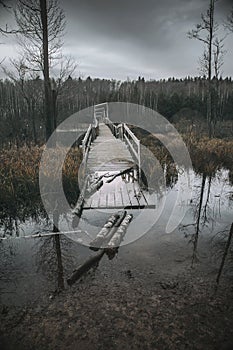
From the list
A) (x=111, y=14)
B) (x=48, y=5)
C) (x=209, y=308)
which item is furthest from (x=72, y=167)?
(x=48, y=5)

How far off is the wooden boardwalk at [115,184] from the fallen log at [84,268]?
1.78m

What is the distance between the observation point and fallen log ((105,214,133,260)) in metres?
3.99

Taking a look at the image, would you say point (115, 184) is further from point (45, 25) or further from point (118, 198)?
point (45, 25)

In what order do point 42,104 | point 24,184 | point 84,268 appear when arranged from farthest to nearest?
point 42,104 → point 24,184 → point 84,268

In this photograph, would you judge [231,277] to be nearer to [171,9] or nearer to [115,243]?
[115,243]

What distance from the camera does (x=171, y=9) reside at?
22.6 ft

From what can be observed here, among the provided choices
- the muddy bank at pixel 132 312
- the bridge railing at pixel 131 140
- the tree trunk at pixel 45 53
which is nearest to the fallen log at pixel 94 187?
the bridge railing at pixel 131 140

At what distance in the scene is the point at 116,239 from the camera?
421 centimetres

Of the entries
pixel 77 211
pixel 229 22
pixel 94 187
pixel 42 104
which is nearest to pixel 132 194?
pixel 94 187

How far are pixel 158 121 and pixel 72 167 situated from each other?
45.0 ft

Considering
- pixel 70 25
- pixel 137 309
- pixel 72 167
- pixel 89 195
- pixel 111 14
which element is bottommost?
pixel 137 309

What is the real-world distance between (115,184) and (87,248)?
2846mm

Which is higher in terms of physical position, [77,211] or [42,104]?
[42,104]

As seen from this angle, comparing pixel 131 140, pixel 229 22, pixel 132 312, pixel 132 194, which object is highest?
pixel 229 22
